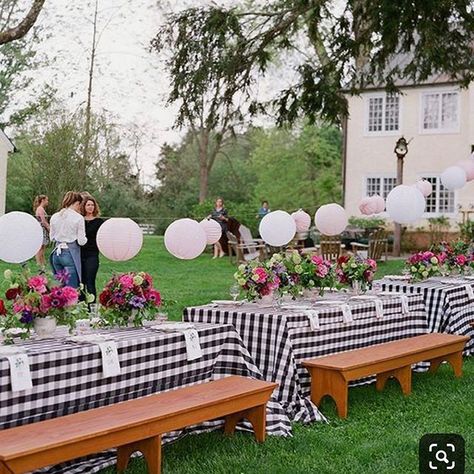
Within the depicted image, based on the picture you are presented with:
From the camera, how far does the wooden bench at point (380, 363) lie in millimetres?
6418

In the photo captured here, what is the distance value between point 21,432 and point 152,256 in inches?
707

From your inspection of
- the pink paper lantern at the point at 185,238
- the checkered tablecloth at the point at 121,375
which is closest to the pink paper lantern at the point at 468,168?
the pink paper lantern at the point at 185,238

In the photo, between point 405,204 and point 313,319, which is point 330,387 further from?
point 405,204

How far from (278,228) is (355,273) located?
83 centimetres

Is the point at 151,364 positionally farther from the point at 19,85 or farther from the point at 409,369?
the point at 19,85

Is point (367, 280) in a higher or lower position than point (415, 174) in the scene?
lower

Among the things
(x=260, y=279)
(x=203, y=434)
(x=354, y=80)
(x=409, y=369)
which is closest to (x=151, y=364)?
(x=203, y=434)

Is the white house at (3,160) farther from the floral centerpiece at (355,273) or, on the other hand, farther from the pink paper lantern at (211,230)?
the floral centerpiece at (355,273)

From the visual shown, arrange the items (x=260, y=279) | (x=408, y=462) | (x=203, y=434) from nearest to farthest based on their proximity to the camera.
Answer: (x=408, y=462) → (x=203, y=434) → (x=260, y=279)

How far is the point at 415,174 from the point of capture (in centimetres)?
2866

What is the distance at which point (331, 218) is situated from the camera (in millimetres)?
8945

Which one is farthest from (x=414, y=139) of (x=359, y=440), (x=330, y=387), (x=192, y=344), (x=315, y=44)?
(x=192, y=344)

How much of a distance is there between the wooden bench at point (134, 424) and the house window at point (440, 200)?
23.4m

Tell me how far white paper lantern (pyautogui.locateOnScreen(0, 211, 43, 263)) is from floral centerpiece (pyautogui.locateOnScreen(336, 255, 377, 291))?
2877mm
